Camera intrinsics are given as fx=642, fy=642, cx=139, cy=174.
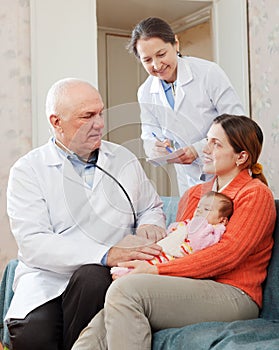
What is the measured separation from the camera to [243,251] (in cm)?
190

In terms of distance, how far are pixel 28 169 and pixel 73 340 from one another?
59 cm

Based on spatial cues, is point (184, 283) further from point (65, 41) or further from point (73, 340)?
point (65, 41)

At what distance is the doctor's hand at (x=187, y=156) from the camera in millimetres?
2375

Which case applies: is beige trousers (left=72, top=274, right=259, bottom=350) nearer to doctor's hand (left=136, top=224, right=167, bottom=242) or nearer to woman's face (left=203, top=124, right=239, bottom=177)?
doctor's hand (left=136, top=224, right=167, bottom=242)

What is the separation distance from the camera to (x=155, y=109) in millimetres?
2578

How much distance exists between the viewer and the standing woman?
2.46m

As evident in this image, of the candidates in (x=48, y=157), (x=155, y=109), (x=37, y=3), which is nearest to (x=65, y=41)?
(x=37, y=3)

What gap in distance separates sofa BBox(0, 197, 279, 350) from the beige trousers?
4cm

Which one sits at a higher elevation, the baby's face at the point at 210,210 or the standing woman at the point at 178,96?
the standing woman at the point at 178,96

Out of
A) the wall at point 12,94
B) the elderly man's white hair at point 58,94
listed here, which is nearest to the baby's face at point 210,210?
the elderly man's white hair at point 58,94

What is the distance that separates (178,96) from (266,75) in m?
1.32

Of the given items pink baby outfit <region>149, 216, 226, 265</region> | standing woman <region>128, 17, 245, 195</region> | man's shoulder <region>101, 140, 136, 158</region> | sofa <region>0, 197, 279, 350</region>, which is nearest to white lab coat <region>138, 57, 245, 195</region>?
standing woman <region>128, 17, 245, 195</region>

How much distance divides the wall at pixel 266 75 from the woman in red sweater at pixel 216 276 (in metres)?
1.67

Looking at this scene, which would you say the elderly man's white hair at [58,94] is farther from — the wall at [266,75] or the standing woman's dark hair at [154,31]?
the wall at [266,75]
